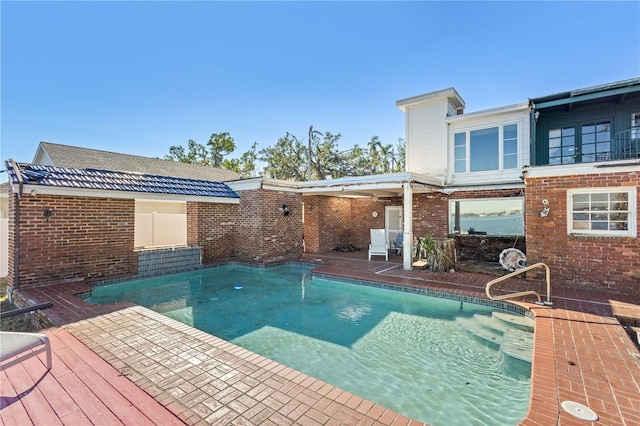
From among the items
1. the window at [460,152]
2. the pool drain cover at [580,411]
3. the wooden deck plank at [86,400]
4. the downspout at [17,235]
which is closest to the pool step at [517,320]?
the pool drain cover at [580,411]

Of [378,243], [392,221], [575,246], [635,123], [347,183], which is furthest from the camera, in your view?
[392,221]

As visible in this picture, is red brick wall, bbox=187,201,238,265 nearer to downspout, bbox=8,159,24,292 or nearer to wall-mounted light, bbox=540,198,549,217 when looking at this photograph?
downspout, bbox=8,159,24,292

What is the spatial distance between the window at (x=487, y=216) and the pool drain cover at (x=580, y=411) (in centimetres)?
992

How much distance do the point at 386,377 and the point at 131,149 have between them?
95.1ft

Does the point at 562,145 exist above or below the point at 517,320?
above

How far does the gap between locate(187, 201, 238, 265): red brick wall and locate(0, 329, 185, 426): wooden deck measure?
7643 millimetres

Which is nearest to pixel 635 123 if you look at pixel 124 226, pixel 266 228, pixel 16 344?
pixel 266 228

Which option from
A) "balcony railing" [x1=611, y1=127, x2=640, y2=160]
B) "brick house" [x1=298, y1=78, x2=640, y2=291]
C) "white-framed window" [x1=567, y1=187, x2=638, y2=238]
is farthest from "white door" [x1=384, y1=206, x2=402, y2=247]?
"white-framed window" [x1=567, y1=187, x2=638, y2=238]

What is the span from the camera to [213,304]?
736 cm

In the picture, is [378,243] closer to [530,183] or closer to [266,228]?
[266,228]

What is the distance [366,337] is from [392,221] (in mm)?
11550

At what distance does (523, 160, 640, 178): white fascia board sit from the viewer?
6953 mm

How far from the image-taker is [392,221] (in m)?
16.4

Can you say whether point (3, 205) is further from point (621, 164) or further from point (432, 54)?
point (621, 164)
